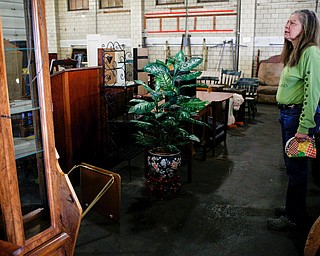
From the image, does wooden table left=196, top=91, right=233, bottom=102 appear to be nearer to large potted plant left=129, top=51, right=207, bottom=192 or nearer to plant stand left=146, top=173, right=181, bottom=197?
large potted plant left=129, top=51, right=207, bottom=192

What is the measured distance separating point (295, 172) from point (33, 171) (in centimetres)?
179

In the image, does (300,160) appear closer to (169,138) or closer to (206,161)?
(169,138)

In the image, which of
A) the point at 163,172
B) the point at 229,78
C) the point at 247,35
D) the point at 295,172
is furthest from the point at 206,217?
the point at 247,35

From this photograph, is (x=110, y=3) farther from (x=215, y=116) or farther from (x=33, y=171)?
(x=33, y=171)

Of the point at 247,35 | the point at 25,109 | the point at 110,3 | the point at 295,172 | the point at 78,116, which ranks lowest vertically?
the point at 295,172

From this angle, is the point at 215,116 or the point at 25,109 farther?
the point at 215,116

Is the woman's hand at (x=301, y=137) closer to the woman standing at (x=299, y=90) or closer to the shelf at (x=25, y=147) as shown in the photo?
the woman standing at (x=299, y=90)

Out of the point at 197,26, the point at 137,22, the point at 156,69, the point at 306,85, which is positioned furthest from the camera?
the point at 137,22

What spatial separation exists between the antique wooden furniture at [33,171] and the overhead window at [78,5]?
408 inches

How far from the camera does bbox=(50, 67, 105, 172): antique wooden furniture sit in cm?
312

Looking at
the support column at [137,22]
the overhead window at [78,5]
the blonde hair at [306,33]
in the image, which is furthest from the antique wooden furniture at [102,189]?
the overhead window at [78,5]

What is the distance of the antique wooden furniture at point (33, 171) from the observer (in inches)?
54.7

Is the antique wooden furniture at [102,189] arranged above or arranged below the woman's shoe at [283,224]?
above

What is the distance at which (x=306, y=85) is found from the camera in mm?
2238
